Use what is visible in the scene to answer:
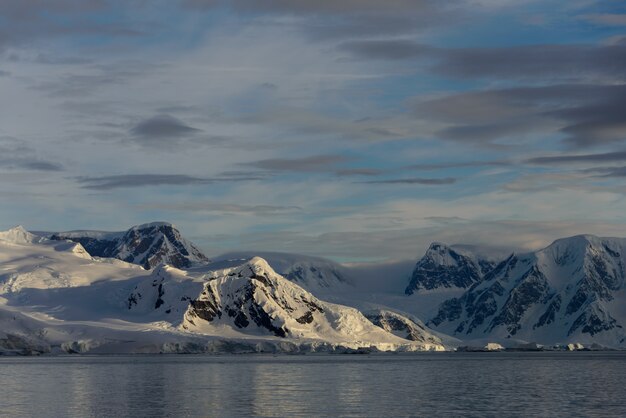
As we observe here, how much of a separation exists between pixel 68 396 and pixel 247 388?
28.3 m

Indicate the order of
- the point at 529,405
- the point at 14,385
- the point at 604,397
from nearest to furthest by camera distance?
the point at 529,405, the point at 604,397, the point at 14,385

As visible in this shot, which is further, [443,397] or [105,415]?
[443,397]

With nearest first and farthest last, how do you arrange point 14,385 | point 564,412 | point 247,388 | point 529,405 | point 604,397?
point 564,412 < point 529,405 < point 604,397 < point 247,388 < point 14,385

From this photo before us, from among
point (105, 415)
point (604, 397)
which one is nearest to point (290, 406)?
point (105, 415)

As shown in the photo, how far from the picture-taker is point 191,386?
566 feet

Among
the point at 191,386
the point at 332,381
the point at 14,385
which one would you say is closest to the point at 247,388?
the point at 191,386

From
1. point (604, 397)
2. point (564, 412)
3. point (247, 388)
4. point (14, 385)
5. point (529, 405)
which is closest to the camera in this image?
point (564, 412)

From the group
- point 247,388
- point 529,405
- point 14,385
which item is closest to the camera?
point 529,405

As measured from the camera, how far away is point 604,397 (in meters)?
145

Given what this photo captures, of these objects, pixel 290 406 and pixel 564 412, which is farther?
pixel 290 406

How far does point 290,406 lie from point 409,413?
16926 mm

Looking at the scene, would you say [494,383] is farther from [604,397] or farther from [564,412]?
[564,412]

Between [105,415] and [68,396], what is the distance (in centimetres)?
3063

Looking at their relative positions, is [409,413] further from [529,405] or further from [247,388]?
[247,388]
